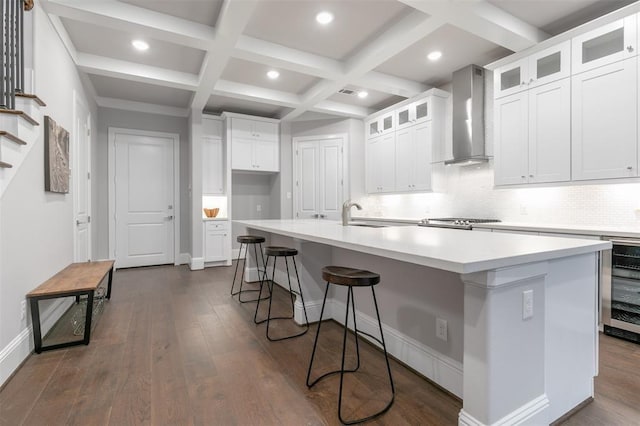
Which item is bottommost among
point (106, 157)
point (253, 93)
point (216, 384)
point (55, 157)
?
point (216, 384)

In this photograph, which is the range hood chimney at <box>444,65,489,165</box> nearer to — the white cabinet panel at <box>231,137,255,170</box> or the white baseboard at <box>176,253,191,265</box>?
the white cabinet panel at <box>231,137,255,170</box>

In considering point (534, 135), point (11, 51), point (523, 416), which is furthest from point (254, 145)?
point (523, 416)

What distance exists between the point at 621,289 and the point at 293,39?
390cm

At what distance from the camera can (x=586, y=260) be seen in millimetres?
1712

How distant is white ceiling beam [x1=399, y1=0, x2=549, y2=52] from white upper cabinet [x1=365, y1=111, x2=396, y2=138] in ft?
7.11

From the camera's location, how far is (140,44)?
3574 mm

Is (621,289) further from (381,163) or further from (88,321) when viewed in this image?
(88,321)

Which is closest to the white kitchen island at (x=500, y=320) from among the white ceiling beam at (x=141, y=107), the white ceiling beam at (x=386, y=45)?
the white ceiling beam at (x=386, y=45)

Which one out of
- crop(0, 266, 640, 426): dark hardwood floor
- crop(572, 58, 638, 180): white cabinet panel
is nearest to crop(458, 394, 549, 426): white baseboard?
crop(0, 266, 640, 426): dark hardwood floor

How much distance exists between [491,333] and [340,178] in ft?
16.1

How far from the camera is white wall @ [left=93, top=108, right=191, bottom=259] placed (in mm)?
5387

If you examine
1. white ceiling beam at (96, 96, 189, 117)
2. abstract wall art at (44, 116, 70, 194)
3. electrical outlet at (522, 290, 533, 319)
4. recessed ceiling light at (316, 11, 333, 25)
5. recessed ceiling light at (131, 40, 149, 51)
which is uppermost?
recessed ceiling light at (316, 11, 333, 25)

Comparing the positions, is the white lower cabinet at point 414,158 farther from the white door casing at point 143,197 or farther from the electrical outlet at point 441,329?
the white door casing at point 143,197

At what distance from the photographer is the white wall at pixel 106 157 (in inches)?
212
